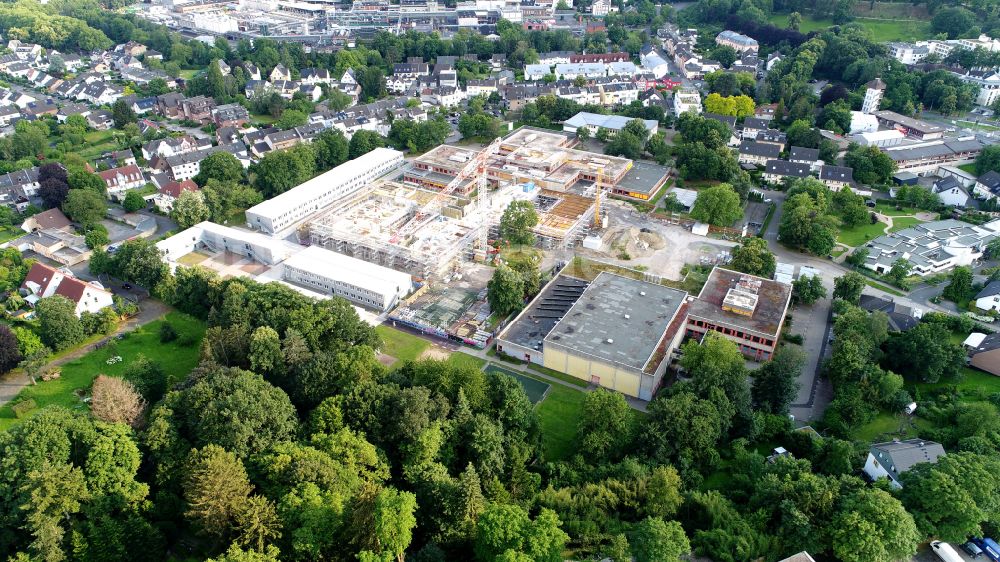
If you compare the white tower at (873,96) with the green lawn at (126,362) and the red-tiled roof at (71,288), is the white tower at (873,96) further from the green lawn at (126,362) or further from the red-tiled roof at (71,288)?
the red-tiled roof at (71,288)

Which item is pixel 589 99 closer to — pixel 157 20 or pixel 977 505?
pixel 977 505

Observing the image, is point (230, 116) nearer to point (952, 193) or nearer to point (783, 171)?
point (783, 171)

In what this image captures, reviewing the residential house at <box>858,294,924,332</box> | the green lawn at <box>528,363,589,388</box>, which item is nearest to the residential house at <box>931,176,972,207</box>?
the residential house at <box>858,294,924,332</box>

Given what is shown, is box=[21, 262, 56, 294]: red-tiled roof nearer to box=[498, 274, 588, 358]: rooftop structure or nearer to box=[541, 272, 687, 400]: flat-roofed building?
box=[498, 274, 588, 358]: rooftop structure

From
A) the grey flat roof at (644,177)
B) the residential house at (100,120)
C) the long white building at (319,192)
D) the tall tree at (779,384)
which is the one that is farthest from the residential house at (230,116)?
the tall tree at (779,384)

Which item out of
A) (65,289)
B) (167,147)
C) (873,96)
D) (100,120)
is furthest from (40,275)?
(873,96)
